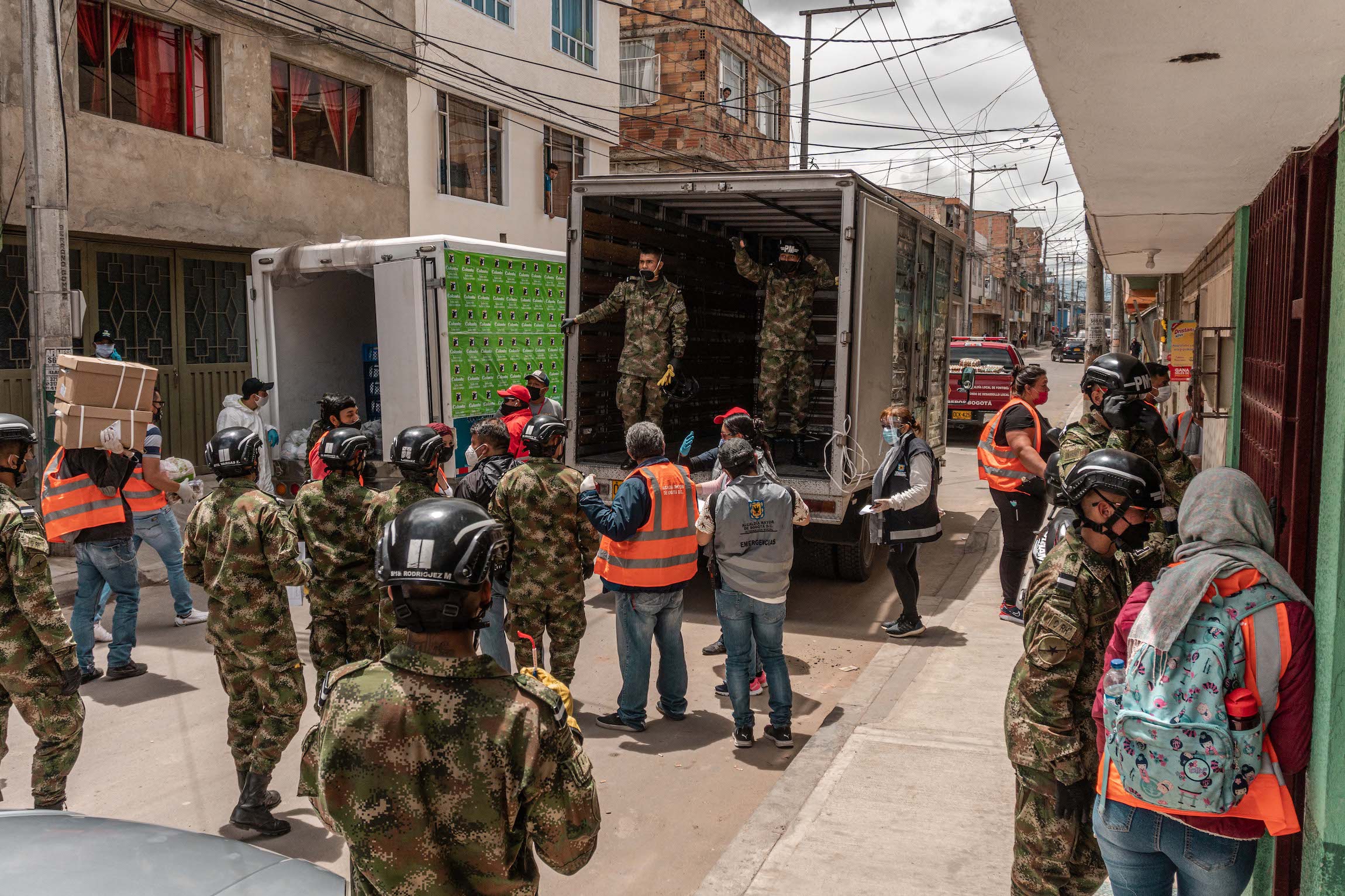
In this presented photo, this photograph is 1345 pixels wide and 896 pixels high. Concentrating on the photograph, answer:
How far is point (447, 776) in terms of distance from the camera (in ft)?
6.90

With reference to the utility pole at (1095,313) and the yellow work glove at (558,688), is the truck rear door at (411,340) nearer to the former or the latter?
the yellow work glove at (558,688)

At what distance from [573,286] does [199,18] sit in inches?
285

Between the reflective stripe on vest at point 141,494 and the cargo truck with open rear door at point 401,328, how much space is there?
8.89 feet

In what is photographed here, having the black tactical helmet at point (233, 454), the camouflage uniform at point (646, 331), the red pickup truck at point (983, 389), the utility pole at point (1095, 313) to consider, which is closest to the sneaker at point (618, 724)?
the black tactical helmet at point (233, 454)

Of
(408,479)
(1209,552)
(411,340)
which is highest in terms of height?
(411,340)

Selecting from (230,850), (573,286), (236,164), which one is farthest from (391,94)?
(230,850)

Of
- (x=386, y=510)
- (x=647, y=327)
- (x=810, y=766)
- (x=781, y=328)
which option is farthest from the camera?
(x=781, y=328)

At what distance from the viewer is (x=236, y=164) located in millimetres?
13008

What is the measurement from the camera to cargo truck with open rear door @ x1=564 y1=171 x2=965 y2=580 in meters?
7.86

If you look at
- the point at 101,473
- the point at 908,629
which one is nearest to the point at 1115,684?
the point at 908,629

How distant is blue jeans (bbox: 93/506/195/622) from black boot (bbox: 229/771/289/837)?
9.23ft

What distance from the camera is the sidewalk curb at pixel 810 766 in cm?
409

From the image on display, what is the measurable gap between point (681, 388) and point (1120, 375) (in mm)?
5628

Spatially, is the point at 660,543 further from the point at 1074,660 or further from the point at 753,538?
the point at 1074,660
